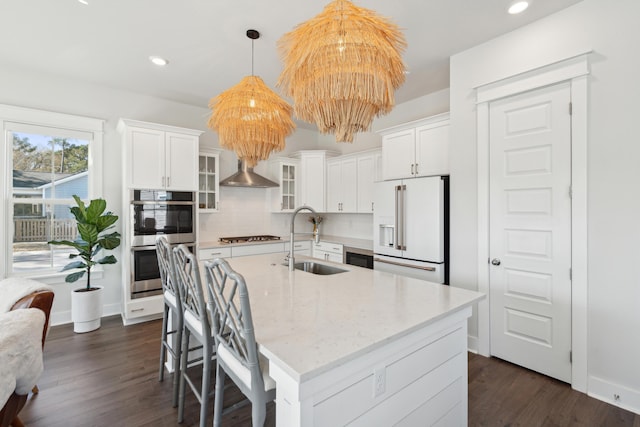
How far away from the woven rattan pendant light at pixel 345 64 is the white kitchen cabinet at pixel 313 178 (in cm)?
369

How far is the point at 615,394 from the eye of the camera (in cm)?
217

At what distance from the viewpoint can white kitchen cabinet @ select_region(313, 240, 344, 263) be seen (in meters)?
4.69

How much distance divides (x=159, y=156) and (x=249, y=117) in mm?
2221

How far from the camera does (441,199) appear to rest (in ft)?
10.5

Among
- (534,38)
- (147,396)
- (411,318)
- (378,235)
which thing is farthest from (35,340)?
(534,38)

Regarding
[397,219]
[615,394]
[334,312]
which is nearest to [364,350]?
[334,312]

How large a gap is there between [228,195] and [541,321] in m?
4.35

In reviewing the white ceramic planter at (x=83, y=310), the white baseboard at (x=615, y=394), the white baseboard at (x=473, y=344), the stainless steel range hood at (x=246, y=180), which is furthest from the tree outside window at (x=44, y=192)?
the white baseboard at (x=615, y=394)

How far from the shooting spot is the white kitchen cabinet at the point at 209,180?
4.57 meters

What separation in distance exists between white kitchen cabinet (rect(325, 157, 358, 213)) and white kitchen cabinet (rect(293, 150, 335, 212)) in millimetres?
104

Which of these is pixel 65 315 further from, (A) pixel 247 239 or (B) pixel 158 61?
(B) pixel 158 61

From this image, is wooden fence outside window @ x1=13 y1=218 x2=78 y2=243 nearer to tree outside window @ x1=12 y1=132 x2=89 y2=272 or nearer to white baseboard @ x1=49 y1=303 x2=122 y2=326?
tree outside window @ x1=12 y1=132 x2=89 y2=272

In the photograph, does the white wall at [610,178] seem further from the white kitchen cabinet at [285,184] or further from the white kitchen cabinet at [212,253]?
the white kitchen cabinet at [212,253]

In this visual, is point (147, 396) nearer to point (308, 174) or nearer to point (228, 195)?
point (228, 195)
